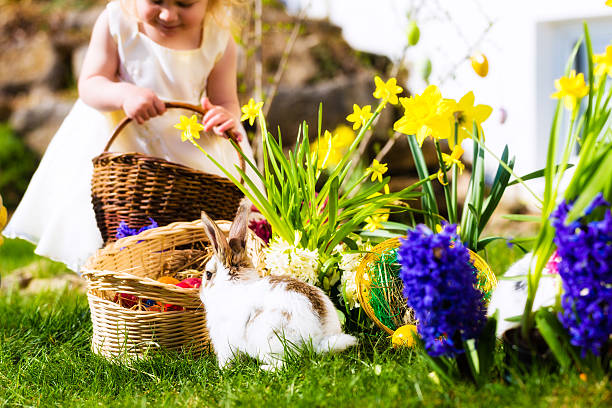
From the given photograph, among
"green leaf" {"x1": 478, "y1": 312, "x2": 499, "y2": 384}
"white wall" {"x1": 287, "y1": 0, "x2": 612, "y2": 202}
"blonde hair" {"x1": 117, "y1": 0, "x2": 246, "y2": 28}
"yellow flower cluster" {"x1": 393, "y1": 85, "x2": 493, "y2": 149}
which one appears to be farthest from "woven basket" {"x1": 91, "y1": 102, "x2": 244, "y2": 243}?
"white wall" {"x1": 287, "y1": 0, "x2": 612, "y2": 202}

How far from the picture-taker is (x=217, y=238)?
1.75 meters

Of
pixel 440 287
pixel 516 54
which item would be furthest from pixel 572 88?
pixel 516 54

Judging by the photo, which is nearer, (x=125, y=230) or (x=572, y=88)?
(x=572, y=88)

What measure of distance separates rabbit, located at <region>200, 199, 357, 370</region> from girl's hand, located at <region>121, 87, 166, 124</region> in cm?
84

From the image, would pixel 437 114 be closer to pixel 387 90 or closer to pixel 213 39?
pixel 387 90

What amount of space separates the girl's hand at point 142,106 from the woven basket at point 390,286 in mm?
1107

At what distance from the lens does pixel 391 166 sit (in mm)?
5316

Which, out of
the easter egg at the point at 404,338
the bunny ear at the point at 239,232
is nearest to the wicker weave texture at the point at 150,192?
the bunny ear at the point at 239,232

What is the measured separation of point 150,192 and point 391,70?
348cm

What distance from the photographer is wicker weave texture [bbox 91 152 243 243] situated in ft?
7.47

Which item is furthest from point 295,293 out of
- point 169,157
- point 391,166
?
point 391,166

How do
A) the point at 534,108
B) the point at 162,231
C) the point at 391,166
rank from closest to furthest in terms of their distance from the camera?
the point at 162,231
the point at 534,108
the point at 391,166

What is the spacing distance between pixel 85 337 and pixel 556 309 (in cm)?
168

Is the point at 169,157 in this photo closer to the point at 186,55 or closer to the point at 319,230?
the point at 186,55
